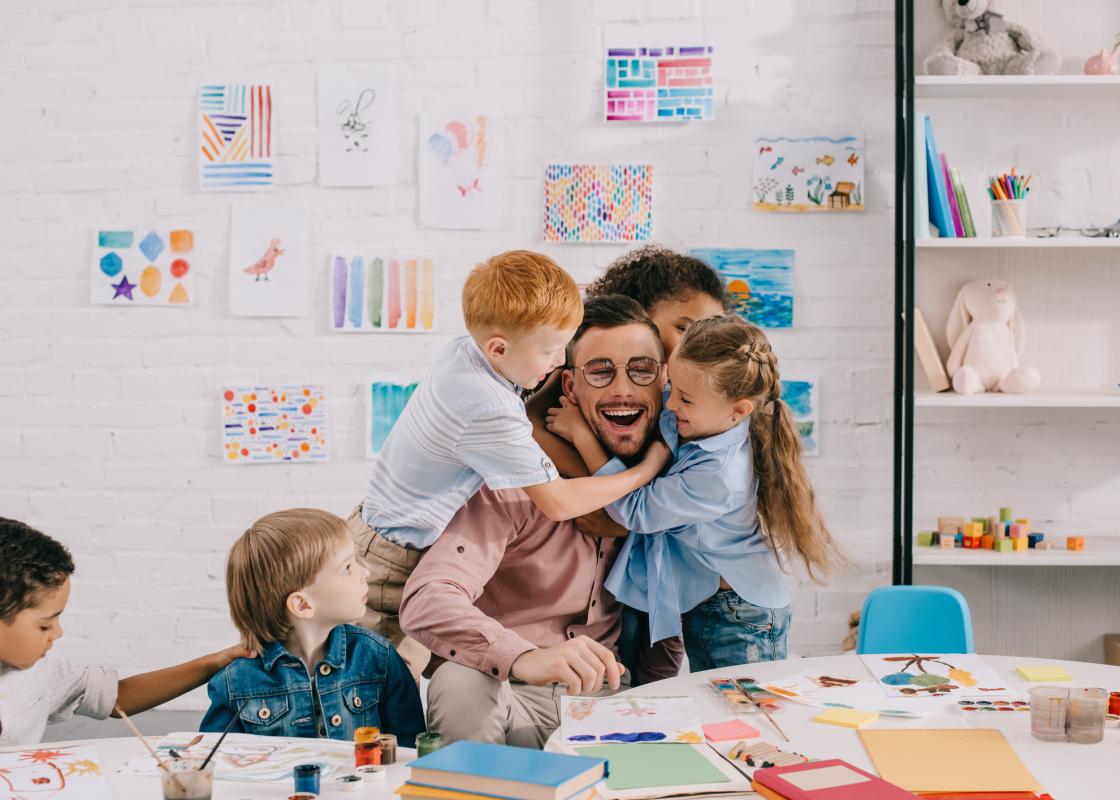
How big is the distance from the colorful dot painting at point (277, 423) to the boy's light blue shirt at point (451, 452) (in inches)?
50.4

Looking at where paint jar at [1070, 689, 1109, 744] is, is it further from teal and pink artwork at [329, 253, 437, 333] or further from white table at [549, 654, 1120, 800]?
teal and pink artwork at [329, 253, 437, 333]

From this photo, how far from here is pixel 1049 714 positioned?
1458 millimetres

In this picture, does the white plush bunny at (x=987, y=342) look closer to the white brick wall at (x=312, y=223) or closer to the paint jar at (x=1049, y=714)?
the white brick wall at (x=312, y=223)

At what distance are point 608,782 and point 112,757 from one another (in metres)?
0.62

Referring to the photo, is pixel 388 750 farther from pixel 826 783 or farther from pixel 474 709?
pixel 826 783

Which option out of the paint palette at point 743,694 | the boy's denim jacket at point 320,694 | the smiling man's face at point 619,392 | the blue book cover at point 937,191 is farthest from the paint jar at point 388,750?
the blue book cover at point 937,191

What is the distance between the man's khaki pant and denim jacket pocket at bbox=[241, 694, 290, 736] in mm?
215

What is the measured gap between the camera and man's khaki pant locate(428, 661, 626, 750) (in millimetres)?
1686

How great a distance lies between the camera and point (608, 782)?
130 centimetres

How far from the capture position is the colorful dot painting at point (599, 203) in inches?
124

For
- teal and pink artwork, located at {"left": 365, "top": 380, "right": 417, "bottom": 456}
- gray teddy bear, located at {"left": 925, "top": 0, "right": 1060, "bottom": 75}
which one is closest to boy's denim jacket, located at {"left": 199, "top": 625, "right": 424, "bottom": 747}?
teal and pink artwork, located at {"left": 365, "top": 380, "right": 417, "bottom": 456}

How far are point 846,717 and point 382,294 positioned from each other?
6.62 feet

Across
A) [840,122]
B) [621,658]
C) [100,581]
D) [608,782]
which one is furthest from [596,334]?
[100,581]

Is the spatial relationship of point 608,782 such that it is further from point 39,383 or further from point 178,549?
point 39,383
